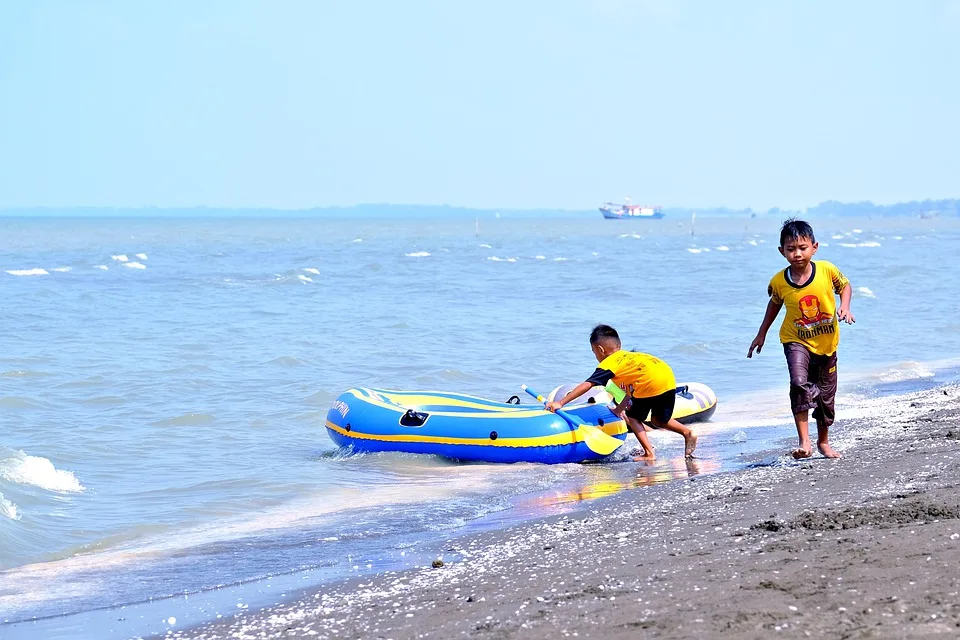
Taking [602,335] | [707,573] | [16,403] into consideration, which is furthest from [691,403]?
[16,403]

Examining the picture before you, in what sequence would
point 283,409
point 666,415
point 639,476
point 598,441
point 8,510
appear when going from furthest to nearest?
point 283,409, point 598,441, point 666,415, point 639,476, point 8,510

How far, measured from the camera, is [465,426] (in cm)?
906

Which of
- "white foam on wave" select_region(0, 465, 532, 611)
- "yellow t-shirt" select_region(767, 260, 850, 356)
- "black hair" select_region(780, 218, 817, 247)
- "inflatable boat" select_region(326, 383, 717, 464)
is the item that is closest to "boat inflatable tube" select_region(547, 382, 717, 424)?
"inflatable boat" select_region(326, 383, 717, 464)

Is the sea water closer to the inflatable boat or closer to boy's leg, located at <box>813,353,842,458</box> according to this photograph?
the inflatable boat

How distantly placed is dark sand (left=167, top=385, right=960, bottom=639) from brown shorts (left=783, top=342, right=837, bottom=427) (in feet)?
→ 1.43

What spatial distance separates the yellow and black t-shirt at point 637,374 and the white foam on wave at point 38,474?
4.08 m

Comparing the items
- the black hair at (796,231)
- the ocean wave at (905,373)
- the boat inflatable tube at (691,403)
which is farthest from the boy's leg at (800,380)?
the ocean wave at (905,373)

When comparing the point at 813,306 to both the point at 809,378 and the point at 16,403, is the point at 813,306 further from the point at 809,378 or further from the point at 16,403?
the point at 16,403

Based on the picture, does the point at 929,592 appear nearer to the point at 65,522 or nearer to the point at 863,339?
the point at 65,522

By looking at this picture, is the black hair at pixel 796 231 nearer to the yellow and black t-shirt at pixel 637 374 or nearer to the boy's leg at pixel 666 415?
the yellow and black t-shirt at pixel 637 374

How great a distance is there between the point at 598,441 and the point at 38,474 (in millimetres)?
4340

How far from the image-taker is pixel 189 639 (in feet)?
14.2

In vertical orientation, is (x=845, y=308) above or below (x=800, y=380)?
above

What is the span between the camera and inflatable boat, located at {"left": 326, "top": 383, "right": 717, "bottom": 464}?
28.8 ft
